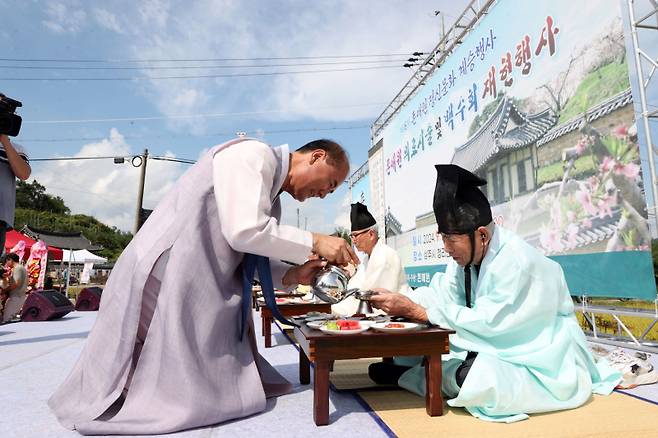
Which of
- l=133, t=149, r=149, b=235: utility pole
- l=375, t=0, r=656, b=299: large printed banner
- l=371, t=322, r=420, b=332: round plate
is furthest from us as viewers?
l=133, t=149, r=149, b=235: utility pole

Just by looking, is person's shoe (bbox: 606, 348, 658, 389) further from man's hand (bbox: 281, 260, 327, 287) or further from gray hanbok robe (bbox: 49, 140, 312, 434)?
gray hanbok robe (bbox: 49, 140, 312, 434)

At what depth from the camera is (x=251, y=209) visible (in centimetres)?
185

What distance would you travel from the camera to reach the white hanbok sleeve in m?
1.84

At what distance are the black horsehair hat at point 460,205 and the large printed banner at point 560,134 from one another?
2361 mm

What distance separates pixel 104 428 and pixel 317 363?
0.95m

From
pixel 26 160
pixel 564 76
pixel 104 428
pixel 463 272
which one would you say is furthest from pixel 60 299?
pixel 564 76

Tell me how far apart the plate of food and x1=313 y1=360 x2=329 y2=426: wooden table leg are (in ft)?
0.49


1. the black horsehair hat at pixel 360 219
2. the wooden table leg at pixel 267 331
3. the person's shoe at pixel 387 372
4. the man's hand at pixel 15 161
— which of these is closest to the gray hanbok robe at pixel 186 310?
the person's shoe at pixel 387 372

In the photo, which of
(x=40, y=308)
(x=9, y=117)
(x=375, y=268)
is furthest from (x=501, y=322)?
(x=40, y=308)

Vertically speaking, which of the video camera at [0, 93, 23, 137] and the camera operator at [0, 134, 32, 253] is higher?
the video camera at [0, 93, 23, 137]

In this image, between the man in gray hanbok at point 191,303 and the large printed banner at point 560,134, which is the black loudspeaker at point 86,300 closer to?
the large printed banner at point 560,134

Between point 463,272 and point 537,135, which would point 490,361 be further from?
point 537,135

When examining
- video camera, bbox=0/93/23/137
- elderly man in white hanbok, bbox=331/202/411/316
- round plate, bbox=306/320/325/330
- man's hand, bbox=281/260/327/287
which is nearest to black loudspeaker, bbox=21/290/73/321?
video camera, bbox=0/93/23/137

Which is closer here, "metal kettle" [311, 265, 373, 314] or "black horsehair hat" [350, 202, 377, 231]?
"metal kettle" [311, 265, 373, 314]
